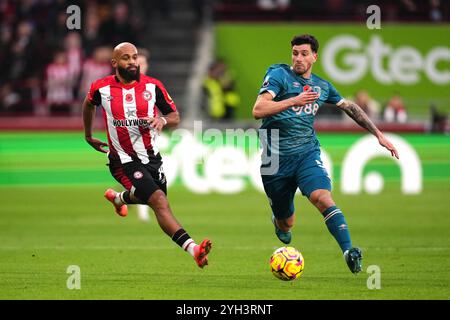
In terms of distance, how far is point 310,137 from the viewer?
1180 centimetres

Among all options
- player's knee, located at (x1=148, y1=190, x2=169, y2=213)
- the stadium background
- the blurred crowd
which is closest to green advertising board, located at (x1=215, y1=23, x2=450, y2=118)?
the stadium background

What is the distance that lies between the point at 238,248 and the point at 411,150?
30.4 feet

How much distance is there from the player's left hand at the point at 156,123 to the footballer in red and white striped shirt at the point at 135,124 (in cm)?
4

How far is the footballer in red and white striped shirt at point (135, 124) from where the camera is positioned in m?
11.4

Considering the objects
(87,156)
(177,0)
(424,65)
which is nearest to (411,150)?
(424,65)

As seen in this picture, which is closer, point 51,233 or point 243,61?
point 51,233

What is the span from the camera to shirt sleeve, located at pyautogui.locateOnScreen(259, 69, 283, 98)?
37.1ft

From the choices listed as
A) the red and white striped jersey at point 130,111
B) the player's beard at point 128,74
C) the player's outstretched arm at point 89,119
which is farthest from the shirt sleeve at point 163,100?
the player's outstretched arm at point 89,119

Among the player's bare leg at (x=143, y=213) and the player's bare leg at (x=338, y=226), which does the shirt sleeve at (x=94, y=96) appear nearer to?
the player's bare leg at (x=338, y=226)

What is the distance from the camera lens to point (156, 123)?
36.6 ft

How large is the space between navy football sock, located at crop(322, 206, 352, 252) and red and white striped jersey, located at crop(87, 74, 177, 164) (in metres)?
1.98

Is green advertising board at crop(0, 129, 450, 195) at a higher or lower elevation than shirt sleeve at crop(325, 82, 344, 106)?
lower

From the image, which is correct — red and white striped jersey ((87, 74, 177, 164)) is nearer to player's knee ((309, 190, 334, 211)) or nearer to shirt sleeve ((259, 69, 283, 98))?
shirt sleeve ((259, 69, 283, 98))

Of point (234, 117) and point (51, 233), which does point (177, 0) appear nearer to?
point (234, 117)
